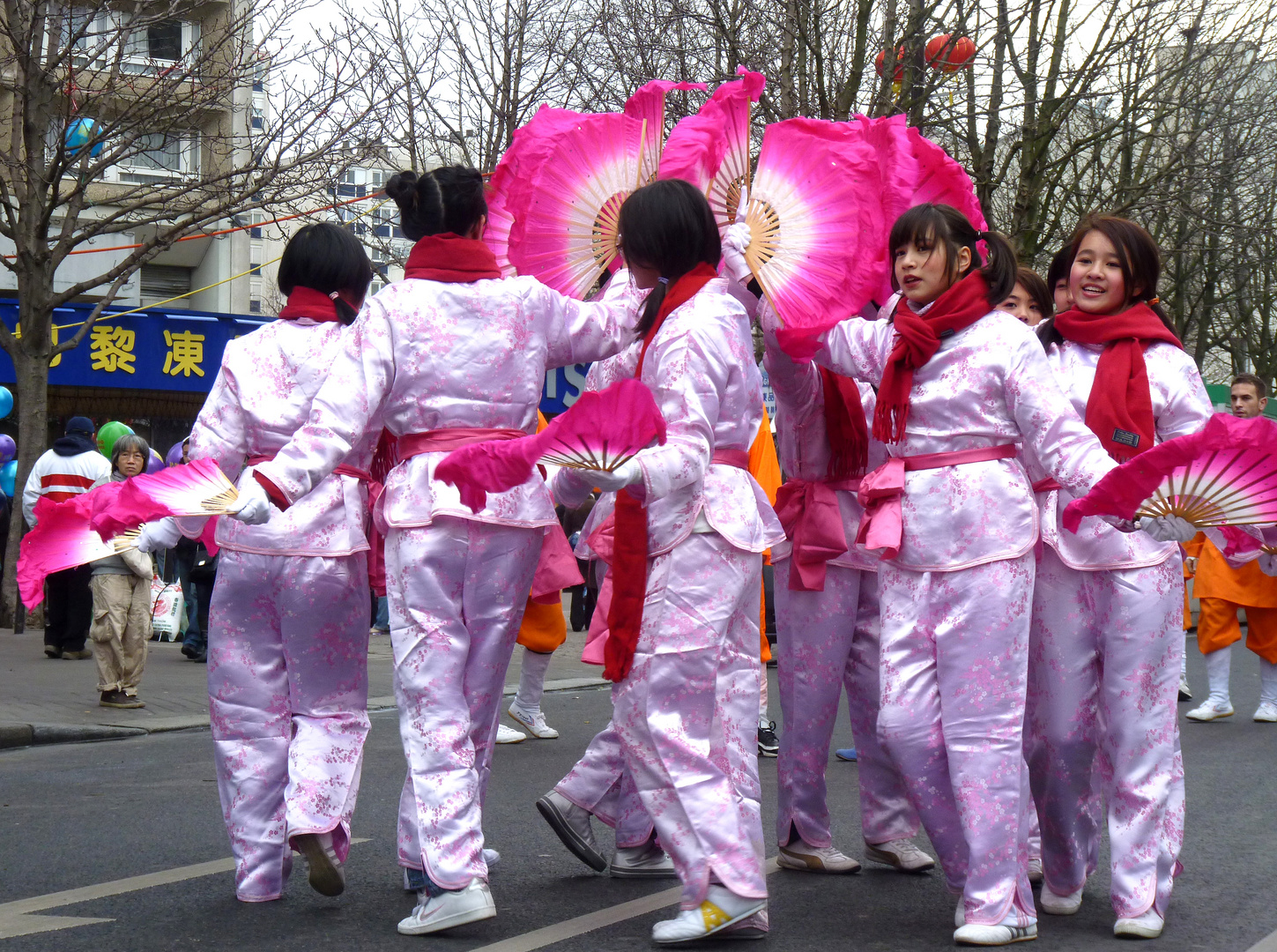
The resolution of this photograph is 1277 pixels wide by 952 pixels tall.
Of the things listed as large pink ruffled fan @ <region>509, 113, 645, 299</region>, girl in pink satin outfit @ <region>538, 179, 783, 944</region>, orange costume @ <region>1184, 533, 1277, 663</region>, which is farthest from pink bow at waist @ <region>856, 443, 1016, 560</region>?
orange costume @ <region>1184, 533, 1277, 663</region>

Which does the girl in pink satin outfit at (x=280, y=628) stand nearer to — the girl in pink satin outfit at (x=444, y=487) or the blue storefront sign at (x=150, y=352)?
the girl in pink satin outfit at (x=444, y=487)

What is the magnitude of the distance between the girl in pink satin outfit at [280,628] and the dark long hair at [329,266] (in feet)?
0.58

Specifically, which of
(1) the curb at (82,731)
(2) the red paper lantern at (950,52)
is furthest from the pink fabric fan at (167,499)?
(2) the red paper lantern at (950,52)

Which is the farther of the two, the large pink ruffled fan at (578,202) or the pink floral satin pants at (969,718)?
the large pink ruffled fan at (578,202)

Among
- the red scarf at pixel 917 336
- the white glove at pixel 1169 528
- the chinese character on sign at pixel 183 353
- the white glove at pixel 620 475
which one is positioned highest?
the chinese character on sign at pixel 183 353

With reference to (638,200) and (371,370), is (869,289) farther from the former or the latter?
(371,370)

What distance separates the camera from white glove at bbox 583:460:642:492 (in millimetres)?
3312

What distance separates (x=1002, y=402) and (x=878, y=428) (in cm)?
33

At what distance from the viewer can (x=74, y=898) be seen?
13.3 ft

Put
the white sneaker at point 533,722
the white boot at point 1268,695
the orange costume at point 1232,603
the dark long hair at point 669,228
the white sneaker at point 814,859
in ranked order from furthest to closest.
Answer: the white boot at point 1268,695
the orange costume at point 1232,603
the white sneaker at point 533,722
the white sneaker at point 814,859
the dark long hair at point 669,228

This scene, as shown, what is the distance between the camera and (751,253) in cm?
387

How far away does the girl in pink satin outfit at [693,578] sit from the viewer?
3.47m

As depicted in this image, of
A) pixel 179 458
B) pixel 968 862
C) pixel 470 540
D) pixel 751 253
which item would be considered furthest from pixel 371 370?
pixel 179 458

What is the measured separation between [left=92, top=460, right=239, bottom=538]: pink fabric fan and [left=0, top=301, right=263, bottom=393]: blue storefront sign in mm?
14081
